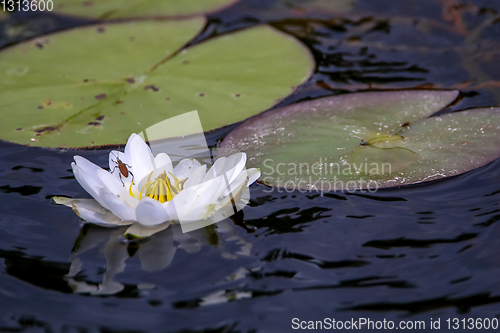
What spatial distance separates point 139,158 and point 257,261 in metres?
0.77

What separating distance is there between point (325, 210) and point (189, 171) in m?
0.71

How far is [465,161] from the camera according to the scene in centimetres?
223

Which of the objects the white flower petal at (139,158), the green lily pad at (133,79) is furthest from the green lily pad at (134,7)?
the white flower petal at (139,158)

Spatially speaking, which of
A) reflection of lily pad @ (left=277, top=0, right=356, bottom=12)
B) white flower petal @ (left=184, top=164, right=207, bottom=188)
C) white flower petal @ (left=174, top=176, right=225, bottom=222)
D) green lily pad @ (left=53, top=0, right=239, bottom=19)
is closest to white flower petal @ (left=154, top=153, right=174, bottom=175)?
white flower petal @ (left=184, top=164, right=207, bottom=188)

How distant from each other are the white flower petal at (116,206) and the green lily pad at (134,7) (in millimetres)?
2699

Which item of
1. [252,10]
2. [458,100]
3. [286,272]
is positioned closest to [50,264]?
[286,272]

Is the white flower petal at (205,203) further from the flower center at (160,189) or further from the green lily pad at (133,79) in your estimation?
the green lily pad at (133,79)

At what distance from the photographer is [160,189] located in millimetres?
1923

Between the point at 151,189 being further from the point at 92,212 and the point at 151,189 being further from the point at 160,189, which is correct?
the point at 92,212

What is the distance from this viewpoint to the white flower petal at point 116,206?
5.77ft

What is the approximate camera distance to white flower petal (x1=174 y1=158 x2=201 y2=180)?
6.94 ft

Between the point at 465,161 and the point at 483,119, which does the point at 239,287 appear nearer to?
the point at 465,161

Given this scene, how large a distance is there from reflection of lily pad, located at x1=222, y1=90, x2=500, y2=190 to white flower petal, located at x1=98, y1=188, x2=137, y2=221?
0.72m

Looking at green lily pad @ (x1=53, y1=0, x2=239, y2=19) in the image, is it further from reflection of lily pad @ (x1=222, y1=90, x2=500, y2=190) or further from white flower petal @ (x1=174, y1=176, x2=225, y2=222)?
white flower petal @ (x1=174, y1=176, x2=225, y2=222)
